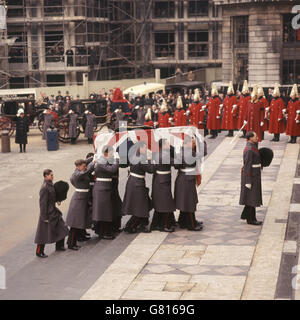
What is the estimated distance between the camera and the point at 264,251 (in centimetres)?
1152

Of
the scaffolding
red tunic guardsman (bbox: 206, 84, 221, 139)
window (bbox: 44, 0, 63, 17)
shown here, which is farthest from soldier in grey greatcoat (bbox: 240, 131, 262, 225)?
window (bbox: 44, 0, 63, 17)

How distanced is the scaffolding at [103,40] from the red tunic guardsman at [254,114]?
69.3 feet

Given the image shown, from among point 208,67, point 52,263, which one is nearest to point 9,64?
point 208,67

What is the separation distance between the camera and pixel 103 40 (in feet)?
150

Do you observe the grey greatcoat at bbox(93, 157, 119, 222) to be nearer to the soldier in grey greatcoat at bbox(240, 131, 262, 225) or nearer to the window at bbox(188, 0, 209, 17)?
the soldier in grey greatcoat at bbox(240, 131, 262, 225)

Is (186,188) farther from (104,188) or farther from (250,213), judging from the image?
(104,188)

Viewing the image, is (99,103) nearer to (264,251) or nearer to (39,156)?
(39,156)

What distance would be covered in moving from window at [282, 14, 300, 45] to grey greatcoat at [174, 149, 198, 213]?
80.6 ft

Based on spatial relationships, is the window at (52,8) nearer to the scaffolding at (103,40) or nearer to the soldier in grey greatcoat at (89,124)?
the scaffolding at (103,40)

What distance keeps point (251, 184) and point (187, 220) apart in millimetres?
1368

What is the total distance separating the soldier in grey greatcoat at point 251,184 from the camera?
13.2 meters

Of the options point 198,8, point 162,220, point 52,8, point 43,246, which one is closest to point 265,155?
point 162,220
